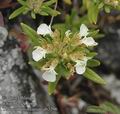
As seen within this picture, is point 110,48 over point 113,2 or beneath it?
beneath

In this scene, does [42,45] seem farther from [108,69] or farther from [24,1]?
[108,69]

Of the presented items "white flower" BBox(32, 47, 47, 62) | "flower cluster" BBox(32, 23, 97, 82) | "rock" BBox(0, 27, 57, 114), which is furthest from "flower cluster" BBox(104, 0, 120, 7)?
"rock" BBox(0, 27, 57, 114)

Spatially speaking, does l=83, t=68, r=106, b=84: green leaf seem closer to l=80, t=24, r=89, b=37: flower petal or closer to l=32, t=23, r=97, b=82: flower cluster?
l=32, t=23, r=97, b=82: flower cluster

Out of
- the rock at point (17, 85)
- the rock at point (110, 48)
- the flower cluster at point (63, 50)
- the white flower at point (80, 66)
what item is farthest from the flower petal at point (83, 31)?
the rock at point (110, 48)

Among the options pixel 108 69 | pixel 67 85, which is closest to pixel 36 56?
pixel 67 85

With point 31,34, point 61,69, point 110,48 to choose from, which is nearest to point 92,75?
point 61,69

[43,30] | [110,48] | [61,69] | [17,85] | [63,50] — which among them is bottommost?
[110,48]

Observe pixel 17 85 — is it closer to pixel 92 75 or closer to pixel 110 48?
pixel 92 75
